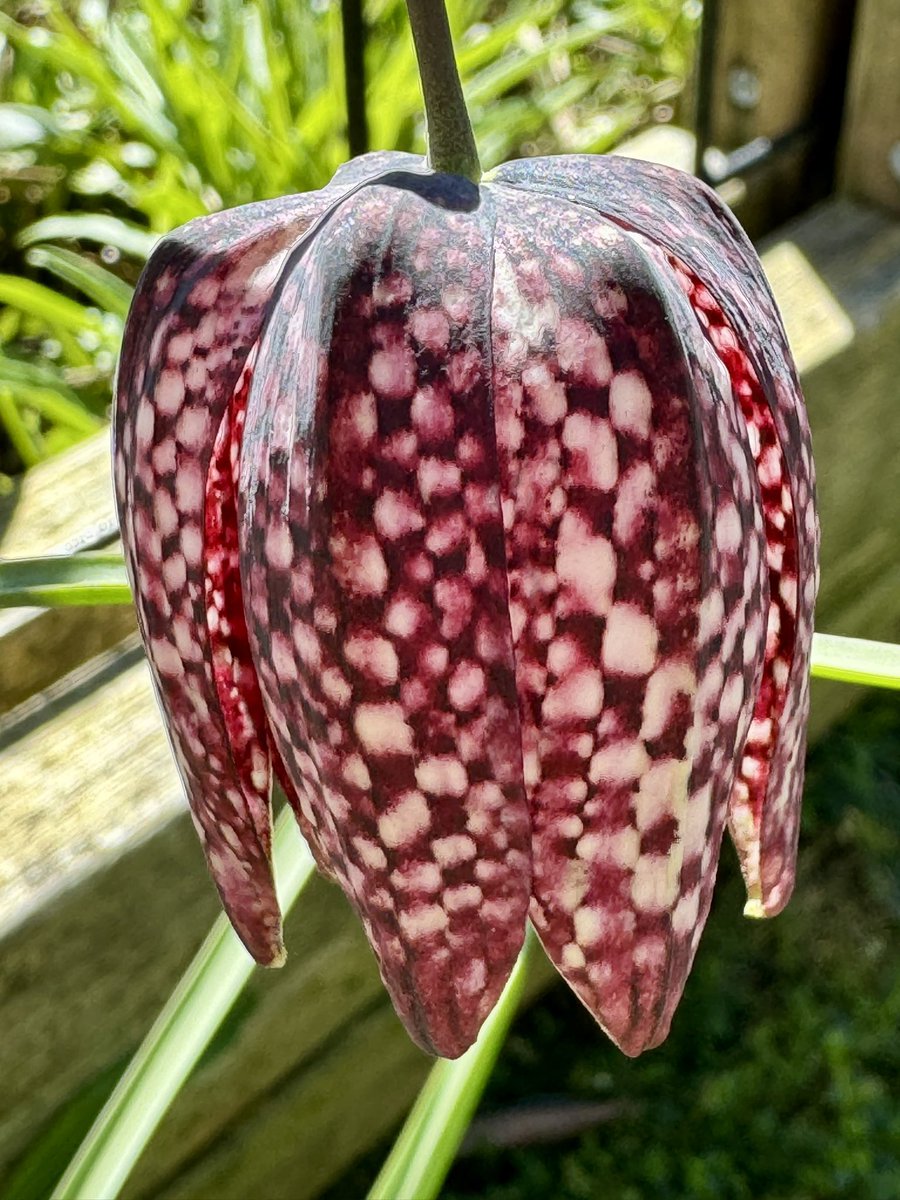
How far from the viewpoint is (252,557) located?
445 mm

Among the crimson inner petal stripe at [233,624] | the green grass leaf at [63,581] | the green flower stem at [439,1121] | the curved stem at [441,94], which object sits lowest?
the green flower stem at [439,1121]

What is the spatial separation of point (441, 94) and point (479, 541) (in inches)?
5.8

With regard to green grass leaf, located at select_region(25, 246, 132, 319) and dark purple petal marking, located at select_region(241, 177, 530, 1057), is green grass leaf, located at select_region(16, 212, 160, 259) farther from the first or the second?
dark purple petal marking, located at select_region(241, 177, 530, 1057)

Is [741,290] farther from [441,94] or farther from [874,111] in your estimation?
[874,111]

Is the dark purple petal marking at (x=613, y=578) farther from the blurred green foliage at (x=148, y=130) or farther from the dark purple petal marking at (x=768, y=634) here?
the blurred green foliage at (x=148, y=130)

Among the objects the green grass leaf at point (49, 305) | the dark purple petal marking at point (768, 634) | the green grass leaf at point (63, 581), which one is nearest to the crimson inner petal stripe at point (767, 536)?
the dark purple petal marking at point (768, 634)

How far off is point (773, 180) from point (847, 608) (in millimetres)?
464

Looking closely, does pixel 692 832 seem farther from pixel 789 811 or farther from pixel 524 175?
pixel 524 175

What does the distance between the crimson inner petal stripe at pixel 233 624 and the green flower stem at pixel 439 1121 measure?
0.15 meters

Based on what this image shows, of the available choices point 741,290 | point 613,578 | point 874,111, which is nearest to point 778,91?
point 874,111

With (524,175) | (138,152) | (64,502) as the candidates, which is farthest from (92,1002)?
(138,152)

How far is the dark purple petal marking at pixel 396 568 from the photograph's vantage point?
0.41 meters

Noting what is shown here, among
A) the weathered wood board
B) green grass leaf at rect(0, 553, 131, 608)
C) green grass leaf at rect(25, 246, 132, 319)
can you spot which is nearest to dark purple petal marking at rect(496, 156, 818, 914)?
green grass leaf at rect(0, 553, 131, 608)

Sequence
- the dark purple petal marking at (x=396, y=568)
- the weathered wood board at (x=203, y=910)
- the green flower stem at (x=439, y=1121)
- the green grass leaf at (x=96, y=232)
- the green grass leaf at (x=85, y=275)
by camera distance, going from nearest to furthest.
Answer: the dark purple petal marking at (x=396, y=568), the green flower stem at (x=439, y=1121), the weathered wood board at (x=203, y=910), the green grass leaf at (x=85, y=275), the green grass leaf at (x=96, y=232)
